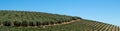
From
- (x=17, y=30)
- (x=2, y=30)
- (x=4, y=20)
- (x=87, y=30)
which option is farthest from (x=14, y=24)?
(x=87, y=30)

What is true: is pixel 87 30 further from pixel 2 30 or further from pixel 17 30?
pixel 2 30

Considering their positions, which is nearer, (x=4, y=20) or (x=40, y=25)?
(x=4, y=20)

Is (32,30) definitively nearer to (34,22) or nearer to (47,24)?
(34,22)

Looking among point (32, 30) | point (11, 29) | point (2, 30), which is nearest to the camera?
point (2, 30)

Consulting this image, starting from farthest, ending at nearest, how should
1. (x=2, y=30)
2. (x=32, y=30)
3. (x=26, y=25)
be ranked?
(x=26, y=25)
(x=32, y=30)
(x=2, y=30)

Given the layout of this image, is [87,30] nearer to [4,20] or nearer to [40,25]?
[40,25]

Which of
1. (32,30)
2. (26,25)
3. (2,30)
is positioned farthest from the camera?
A: (26,25)

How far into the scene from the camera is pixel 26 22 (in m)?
36.0

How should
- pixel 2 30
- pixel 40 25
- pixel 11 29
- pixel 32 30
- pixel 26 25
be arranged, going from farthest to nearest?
1. pixel 40 25
2. pixel 26 25
3. pixel 32 30
4. pixel 11 29
5. pixel 2 30

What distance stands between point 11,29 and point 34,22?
6724mm

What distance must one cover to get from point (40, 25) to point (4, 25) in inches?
243

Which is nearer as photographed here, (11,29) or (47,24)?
(11,29)

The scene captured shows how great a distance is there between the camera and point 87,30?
4050 centimetres

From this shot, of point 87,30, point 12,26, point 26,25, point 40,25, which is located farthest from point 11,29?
point 87,30
